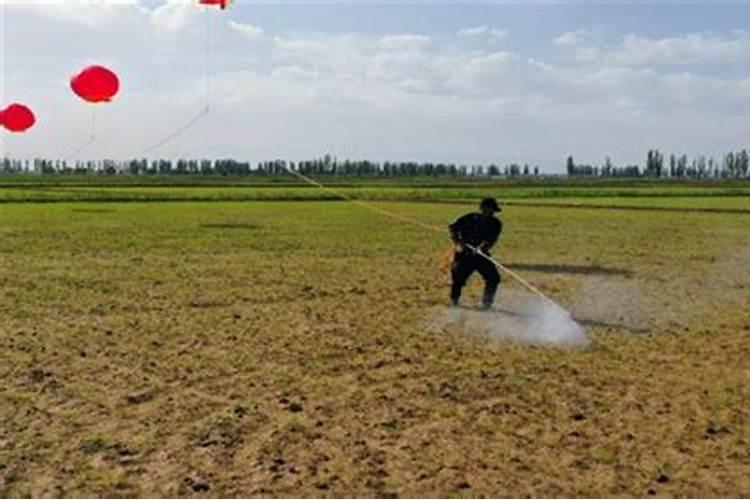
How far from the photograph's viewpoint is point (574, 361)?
433 inches

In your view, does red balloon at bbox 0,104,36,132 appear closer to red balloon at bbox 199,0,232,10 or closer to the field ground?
the field ground

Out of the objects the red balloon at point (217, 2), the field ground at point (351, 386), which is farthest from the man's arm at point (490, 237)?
the red balloon at point (217, 2)

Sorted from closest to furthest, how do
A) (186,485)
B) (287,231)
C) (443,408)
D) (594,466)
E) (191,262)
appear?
(186,485) → (594,466) → (443,408) → (191,262) → (287,231)

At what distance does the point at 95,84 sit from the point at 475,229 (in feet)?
50.4

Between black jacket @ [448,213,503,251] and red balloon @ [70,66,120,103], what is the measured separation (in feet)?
49.4

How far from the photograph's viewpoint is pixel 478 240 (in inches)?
564

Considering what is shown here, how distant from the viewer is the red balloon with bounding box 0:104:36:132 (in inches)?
1267

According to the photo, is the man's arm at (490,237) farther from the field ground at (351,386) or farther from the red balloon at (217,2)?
the red balloon at (217,2)

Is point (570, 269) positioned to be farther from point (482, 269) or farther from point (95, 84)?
point (95, 84)

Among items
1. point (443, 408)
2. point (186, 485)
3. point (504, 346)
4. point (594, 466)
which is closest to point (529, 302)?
point (504, 346)

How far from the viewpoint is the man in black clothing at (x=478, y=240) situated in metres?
14.1

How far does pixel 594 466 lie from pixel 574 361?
384cm

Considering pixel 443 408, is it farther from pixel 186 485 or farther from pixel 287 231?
pixel 287 231

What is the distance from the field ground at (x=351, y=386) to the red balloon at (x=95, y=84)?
21.2 ft
